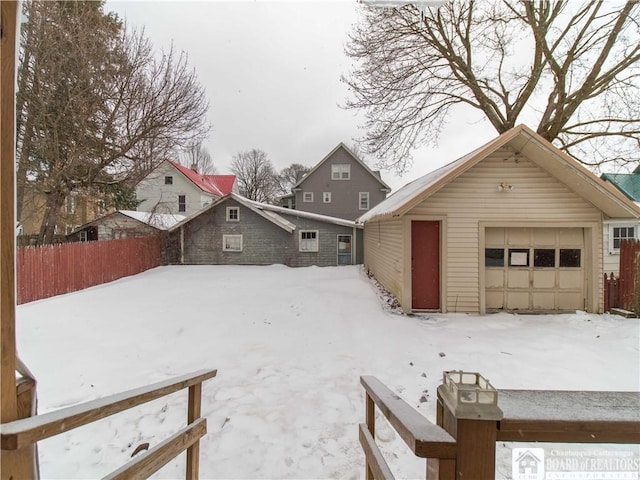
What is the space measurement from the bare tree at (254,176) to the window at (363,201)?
67.2 feet

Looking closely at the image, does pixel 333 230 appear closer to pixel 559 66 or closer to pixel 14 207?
pixel 559 66

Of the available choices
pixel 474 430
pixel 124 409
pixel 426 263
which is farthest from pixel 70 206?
pixel 474 430

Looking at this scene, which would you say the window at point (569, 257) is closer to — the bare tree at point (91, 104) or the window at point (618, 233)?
the window at point (618, 233)

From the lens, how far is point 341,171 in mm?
24922

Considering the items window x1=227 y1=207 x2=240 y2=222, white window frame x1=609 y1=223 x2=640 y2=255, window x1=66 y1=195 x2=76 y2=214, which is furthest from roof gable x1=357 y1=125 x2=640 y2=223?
window x1=66 y1=195 x2=76 y2=214

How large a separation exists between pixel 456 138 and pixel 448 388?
1425 centimetres

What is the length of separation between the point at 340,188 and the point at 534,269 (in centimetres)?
1854

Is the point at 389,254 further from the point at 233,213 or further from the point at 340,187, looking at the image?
the point at 340,187

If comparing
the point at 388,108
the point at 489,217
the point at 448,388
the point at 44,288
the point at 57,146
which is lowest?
the point at 44,288

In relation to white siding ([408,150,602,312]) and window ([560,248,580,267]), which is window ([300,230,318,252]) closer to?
white siding ([408,150,602,312])

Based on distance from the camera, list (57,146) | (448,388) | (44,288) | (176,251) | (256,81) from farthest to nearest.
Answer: (176,251)
(57,146)
(44,288)
(256,81)
(448,388)

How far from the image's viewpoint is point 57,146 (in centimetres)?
1151

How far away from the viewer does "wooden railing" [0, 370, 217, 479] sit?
3.22 ft

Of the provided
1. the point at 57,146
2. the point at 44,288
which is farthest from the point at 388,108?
the point at 44,288
